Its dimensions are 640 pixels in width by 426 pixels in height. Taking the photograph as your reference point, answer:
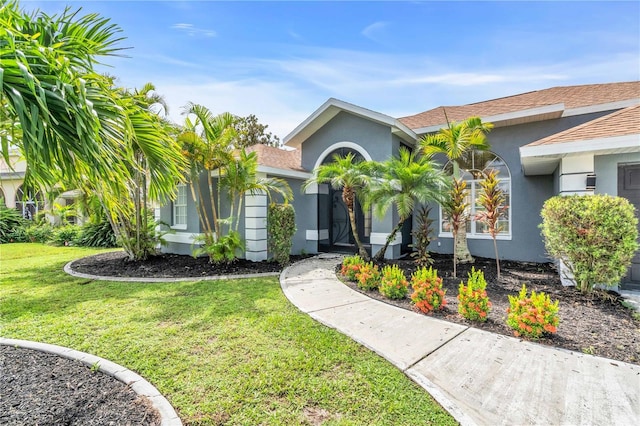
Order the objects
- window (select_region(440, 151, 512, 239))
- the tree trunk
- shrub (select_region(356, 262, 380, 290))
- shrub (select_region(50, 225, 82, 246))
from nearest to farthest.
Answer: shrub (select_region(356, 262, 380, 290)) → the tree trunk → window (select_region(440, 151, 512, 239)) → shrub (select_region(50, 225, 82, 246))

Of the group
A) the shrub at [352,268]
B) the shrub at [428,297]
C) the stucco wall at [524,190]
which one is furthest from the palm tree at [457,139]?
the shrub at [428,297]

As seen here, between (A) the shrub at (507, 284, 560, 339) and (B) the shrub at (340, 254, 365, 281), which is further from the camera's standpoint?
(B) the shrub at (340, 254, 365, 281)

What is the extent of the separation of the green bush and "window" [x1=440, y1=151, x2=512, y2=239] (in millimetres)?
23053

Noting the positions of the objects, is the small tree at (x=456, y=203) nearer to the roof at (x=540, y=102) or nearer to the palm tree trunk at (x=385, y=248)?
the palm tree trunk at (x=385, y=248)

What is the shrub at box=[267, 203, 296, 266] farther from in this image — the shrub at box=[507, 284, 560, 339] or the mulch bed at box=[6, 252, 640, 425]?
the shrub at box=[507, 284, 560, 339]

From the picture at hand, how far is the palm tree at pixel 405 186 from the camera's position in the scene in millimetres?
8656

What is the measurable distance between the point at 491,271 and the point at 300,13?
29.3 feet

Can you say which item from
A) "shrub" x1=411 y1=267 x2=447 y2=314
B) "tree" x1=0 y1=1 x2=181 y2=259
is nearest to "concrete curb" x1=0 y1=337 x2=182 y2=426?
"tree" x1=0 y1=1 x2=181 y2=259

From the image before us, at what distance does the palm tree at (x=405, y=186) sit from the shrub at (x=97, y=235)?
14224 mm

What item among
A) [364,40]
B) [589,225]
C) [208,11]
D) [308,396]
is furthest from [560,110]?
[308,396]

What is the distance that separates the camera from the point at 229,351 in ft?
13.9

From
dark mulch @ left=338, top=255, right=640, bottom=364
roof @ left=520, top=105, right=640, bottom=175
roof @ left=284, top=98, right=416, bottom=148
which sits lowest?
dark mulch @ left=338, top=255, right=640, bottom=364

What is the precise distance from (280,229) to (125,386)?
6840mm

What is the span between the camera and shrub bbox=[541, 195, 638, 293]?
19.2ft
